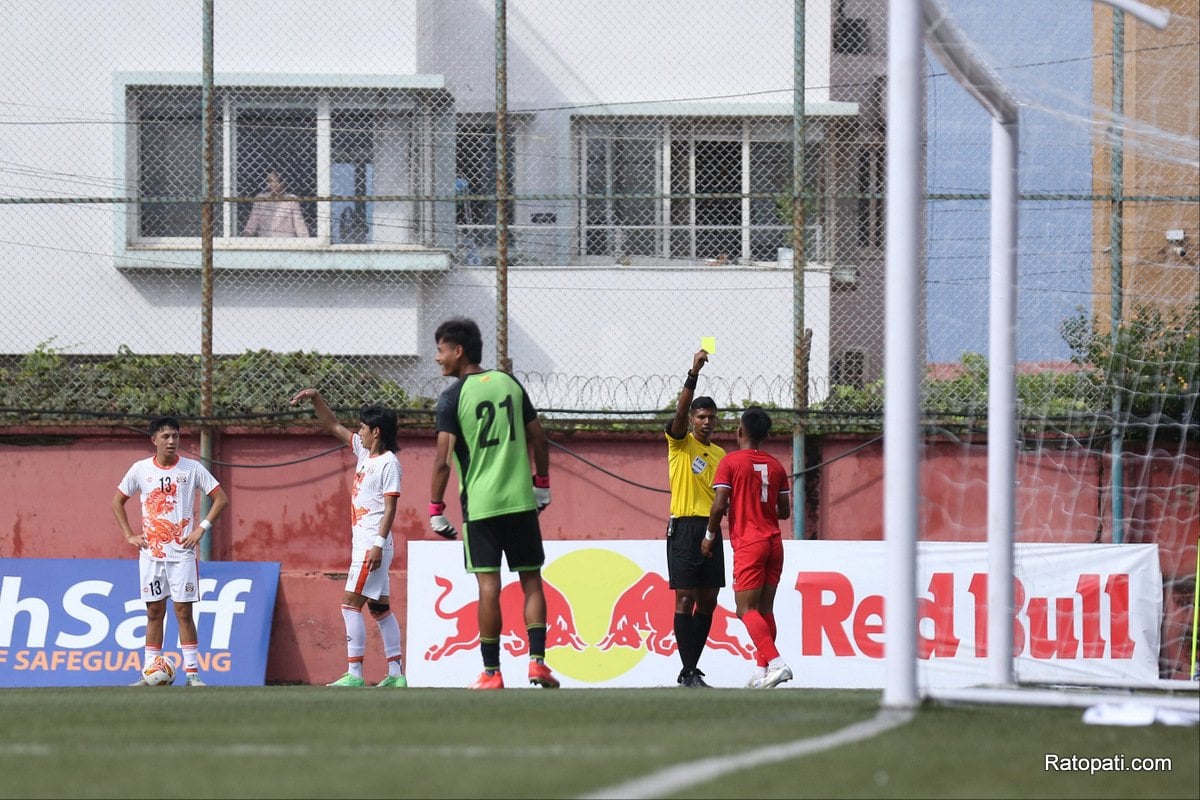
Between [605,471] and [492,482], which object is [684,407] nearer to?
[492,482]

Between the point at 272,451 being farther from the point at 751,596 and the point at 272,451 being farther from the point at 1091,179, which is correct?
the point at 1091,179

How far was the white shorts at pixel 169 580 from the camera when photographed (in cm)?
1182

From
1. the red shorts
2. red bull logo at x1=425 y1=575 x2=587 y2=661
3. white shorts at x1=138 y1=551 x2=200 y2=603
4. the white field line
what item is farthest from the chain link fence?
the white field line

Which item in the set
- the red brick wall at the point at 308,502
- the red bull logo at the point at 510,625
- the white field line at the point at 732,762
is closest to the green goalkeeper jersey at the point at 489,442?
the white field line at the point at 732,762

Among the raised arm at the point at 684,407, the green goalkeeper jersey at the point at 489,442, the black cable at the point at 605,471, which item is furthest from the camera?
the black cable at the point at 605,471

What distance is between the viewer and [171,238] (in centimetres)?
1794

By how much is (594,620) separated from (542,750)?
810 centimetres

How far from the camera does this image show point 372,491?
11570mm

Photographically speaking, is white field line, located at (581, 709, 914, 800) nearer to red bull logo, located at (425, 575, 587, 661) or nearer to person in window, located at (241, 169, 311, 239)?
red bull logo, located at (425, 575, 587, 661)

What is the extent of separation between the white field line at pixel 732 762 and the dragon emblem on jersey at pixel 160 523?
765 cm

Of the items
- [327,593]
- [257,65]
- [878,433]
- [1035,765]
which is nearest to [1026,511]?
[1035,765]

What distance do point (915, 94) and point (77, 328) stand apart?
497 inches

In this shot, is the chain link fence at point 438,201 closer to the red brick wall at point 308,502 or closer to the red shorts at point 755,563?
the red brick wall at point 308,502

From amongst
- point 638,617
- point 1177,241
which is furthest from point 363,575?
point 1177,241
